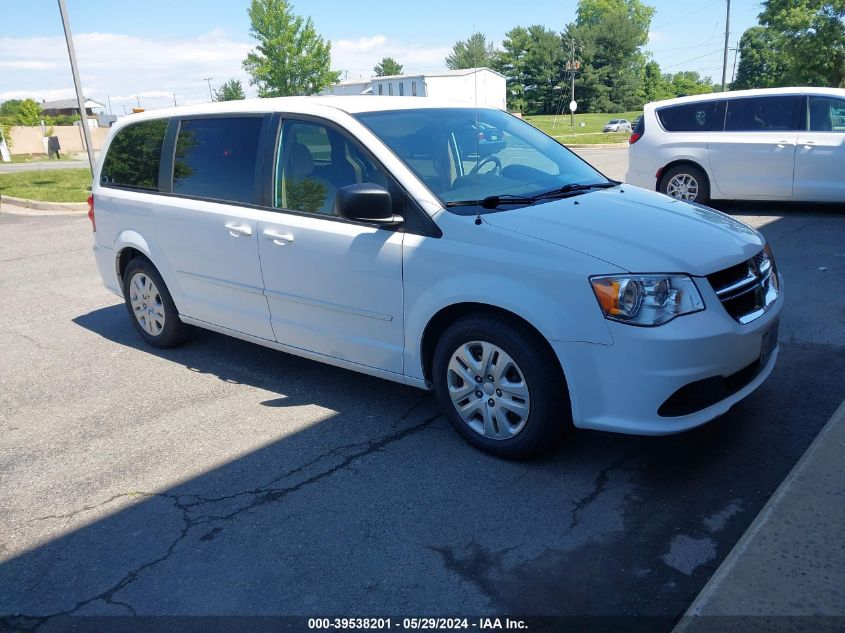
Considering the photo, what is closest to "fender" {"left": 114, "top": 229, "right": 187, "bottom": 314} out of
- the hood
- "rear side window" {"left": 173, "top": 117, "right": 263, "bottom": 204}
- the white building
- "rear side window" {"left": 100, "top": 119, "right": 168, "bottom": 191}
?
"rear side window" {"left": 100, "top": 119, "right": 168, "bottom": 191}

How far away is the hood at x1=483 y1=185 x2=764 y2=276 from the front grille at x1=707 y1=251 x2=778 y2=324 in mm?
52

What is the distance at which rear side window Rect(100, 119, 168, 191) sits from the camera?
18.0 feet

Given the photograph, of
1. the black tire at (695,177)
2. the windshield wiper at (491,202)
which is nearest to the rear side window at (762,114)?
the black tire at (695,177)

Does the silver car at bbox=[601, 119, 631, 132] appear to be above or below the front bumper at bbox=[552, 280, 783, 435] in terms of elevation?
below

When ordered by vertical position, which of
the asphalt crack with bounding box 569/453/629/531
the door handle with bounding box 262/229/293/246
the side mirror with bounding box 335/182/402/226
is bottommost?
the asphalt crack with bounding box 569/453/629/531

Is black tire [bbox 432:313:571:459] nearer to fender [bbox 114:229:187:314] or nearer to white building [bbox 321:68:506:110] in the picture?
fender [bbox 114:229:187:314]

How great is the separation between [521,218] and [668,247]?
73cm

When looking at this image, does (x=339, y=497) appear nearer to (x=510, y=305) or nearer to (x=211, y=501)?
(x=211, y=501)

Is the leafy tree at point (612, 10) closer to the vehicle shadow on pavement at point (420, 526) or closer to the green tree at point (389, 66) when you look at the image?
the green tree at point (389, 66)

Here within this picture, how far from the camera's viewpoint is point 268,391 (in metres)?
4.91

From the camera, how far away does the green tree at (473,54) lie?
105 meters

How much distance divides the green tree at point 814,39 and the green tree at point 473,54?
6993 cm

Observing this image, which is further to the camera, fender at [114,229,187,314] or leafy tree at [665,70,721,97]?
leafy tree at [665,70,721,97]

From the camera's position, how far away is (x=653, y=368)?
10.6ft
